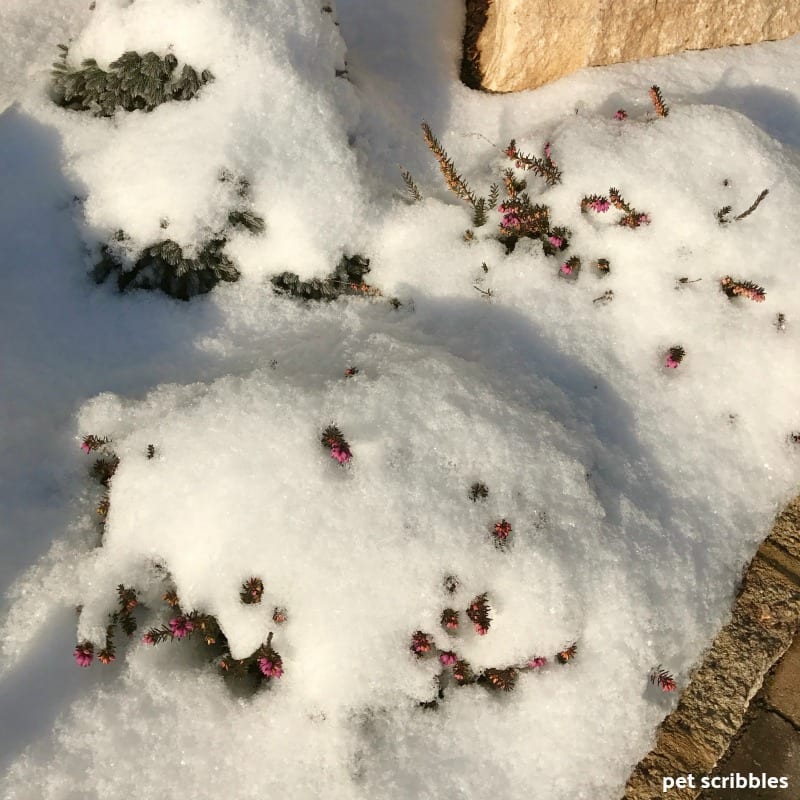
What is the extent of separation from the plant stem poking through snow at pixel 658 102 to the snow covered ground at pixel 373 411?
0.36ft

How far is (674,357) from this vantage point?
386 cm

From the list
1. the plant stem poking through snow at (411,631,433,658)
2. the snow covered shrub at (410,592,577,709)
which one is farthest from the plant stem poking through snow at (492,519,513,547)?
the plant stem poking through snow at (411,631,433,658)

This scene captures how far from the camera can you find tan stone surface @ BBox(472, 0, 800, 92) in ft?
15.4

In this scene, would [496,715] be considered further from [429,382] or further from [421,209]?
[421,209]

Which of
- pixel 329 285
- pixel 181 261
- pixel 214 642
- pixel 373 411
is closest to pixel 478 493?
pixel 373 411

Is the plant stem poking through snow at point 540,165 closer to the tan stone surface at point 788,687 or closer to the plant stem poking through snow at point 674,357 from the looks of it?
the plant stem poking through snow at point 674,357

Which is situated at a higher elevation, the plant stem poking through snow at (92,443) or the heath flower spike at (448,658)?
the heath flower spike at (448,658)

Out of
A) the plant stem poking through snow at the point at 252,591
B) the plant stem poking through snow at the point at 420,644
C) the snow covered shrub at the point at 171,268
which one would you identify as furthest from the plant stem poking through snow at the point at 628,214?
the plant stem poking through snow at the point at 252,591

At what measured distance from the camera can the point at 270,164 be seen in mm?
3977

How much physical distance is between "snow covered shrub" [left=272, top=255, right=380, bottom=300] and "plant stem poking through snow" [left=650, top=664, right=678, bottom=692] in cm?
280

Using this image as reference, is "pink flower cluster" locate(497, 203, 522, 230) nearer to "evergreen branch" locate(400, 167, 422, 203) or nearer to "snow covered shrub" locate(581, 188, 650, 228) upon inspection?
"snow covered shrub" locate(581, 188, 650, 228)

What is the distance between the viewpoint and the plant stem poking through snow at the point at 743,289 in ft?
12.7

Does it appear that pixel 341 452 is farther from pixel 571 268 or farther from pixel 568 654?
pixel 571 268

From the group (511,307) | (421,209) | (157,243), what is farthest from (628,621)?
(157,243)
